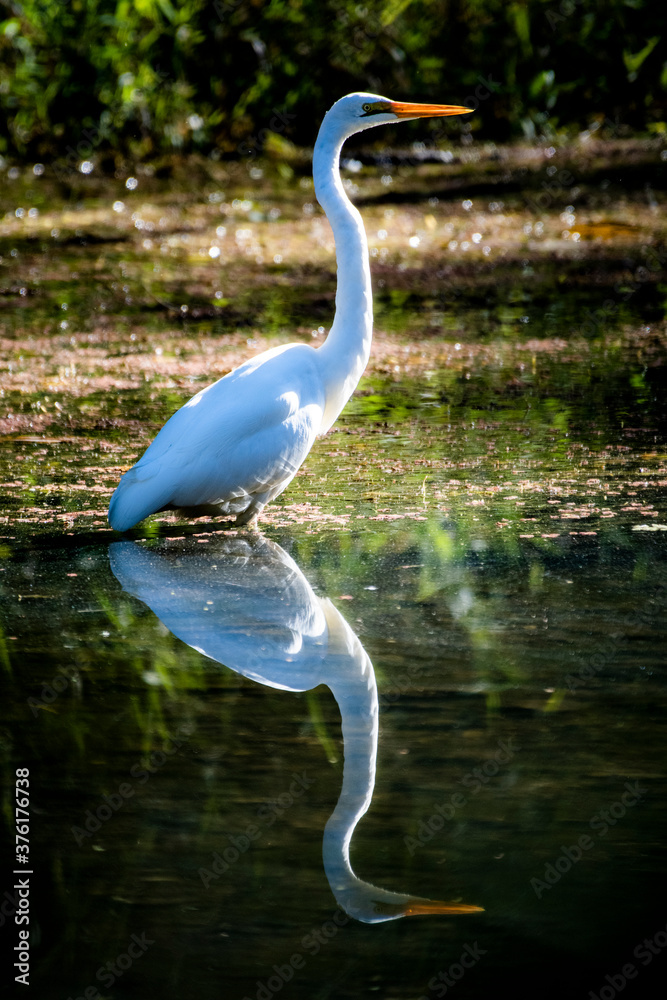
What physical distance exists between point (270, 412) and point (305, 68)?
8.56 meters

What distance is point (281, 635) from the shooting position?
315 centimetres

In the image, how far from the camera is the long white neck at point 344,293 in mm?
4129

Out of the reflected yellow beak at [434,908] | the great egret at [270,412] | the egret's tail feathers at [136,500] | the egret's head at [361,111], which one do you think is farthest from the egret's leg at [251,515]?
the reflected yellow beak at [434,908]

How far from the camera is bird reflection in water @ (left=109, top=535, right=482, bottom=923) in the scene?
2.20 m

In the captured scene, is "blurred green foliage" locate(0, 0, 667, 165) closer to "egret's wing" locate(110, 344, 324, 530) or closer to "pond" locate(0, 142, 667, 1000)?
"pond" locate(0, 142, 667, 1000)

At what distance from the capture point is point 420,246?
331 inches

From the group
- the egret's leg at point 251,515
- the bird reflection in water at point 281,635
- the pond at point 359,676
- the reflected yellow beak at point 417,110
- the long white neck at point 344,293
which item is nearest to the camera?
the pond at point 359,676

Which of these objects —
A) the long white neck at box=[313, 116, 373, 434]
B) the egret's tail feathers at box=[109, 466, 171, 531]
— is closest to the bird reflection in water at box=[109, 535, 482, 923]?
the egret's tail feathers at box=[109, 466, 171, 531]

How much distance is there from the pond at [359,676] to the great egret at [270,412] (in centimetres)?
18

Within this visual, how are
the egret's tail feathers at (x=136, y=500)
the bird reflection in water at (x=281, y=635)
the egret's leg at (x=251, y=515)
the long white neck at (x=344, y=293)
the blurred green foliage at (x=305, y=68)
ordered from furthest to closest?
the blurred green foliage at (x=305, y=68), the long white neck at (x=344, y=293), the egret's leg at (x=251, y=515), the egret's tail feathers at (x=136, y=500), the bird reflection in water at (x=281, y=635)

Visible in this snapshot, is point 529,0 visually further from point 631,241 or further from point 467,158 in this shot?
point 631,241

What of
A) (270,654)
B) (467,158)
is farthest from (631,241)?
(270,654)

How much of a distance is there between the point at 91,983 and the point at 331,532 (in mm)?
2011

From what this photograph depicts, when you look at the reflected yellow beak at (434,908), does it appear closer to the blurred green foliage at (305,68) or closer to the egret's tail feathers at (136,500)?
the egret's tail feathers at (136,500)
